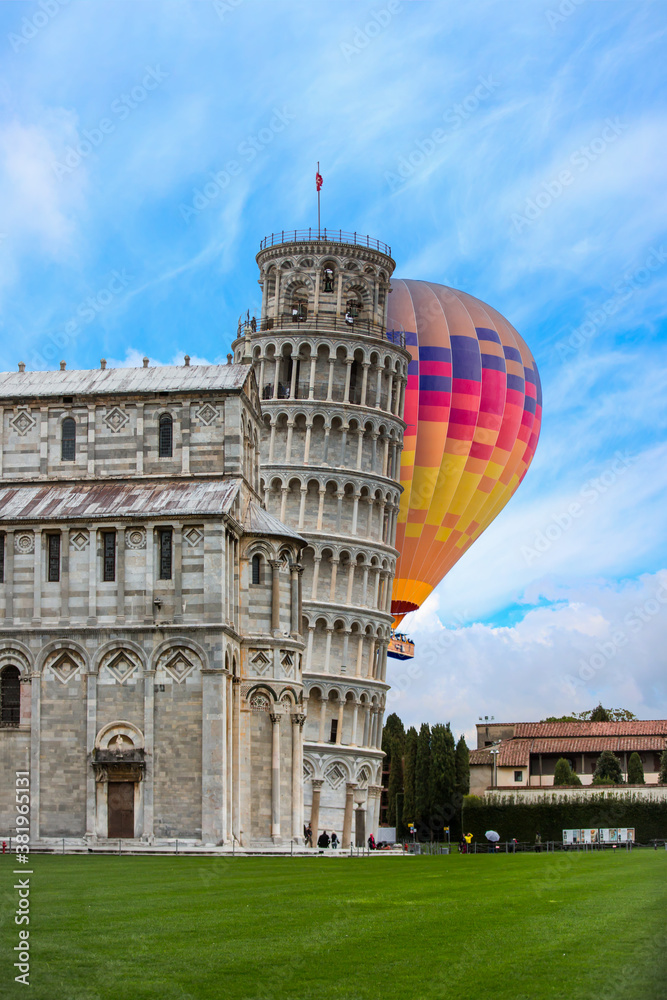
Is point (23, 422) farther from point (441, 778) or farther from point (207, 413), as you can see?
point (441, 778)

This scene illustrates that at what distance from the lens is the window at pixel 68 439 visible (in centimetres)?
6162

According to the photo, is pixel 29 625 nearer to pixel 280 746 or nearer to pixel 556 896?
pixel 280 746

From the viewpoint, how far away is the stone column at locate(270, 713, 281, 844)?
5816cm

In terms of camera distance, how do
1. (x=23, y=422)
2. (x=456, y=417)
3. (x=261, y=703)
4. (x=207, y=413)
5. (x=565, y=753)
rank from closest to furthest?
(x=261, y=703) → (x=207, y=413) → (x=23, y=422) → (x=456, y=417) → (x=565, y=753)

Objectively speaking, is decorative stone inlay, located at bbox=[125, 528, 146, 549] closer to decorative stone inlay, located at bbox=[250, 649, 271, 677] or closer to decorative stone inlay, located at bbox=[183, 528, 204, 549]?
decorative stone inlay, located at bbox=[183, 528, 204, 549]

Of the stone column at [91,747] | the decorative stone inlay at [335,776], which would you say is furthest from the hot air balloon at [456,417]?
the stone column at [91,747]

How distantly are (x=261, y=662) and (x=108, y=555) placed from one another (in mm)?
8335

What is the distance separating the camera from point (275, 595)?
5988 cm

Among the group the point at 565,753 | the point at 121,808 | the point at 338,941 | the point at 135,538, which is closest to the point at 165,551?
the point at 135,538

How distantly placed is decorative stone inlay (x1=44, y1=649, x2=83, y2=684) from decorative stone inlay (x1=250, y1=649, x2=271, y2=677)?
7885 millimetres

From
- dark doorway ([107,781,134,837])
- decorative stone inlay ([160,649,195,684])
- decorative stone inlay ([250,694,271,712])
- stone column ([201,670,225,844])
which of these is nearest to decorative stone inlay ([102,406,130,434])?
decorative stone inlay ([160,649,195,684])

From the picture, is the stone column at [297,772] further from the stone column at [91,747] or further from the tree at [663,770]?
the tree at [663,770]

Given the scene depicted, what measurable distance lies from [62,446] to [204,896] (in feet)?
126

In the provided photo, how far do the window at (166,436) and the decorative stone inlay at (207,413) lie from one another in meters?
1.31
